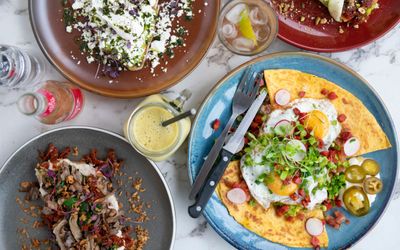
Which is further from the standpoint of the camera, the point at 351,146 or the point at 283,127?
the point at 351,146

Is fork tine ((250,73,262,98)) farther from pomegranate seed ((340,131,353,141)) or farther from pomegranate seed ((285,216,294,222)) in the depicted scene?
pomegranate seed ((285,216,294,222))

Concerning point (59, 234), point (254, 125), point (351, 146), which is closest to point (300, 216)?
point (351, 146)

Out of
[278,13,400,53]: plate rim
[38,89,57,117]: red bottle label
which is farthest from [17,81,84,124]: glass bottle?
[278,13,400,53]: plate rim

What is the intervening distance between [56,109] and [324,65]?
1.79m

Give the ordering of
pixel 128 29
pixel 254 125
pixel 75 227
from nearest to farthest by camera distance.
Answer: pixel 128 29 → pixel 75 227 → pixel 254 125

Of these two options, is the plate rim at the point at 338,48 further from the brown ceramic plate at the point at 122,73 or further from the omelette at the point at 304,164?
the brown ceramic plate at the point at 122,73

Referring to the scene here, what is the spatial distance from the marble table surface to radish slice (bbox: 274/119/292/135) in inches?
20.6

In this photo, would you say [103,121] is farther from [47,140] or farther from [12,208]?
[12,208]

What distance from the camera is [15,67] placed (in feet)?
11.4

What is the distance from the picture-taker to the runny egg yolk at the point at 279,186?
3.42 m

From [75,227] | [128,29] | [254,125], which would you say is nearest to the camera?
[128,29]

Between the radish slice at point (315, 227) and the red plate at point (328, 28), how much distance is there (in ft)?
3.75

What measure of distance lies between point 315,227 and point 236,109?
3.11 ft

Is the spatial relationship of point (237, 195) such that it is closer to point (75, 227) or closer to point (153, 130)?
point (153, 130)
